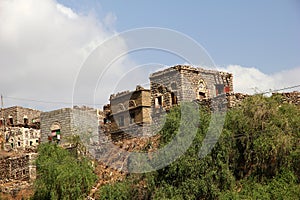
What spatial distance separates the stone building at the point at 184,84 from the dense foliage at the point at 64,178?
712cm

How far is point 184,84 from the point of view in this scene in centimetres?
3073

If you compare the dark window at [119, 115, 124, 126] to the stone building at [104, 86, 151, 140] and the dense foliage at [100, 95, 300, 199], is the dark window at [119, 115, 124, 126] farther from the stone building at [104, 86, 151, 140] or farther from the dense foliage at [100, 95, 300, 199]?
the dense foliage at [100, 95, 300, 199]

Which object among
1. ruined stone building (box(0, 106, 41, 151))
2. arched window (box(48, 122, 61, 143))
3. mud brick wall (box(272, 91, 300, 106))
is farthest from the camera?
ruined stone building (box(0, 106, 41, 151))

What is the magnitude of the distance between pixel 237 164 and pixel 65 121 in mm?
21214

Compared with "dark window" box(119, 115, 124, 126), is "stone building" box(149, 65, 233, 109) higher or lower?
higher

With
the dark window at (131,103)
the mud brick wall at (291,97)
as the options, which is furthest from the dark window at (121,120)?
the mud brick wall at (291,97)

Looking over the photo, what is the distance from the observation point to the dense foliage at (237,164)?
19.7 m

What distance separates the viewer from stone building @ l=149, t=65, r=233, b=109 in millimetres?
30797

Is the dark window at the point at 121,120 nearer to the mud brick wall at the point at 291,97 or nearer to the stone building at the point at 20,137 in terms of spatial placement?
→ the mud brick wall at the point at 291,97

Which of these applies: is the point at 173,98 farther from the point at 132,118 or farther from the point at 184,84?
the point at 132,118

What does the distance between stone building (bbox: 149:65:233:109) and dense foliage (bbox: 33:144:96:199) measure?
712 centimetres

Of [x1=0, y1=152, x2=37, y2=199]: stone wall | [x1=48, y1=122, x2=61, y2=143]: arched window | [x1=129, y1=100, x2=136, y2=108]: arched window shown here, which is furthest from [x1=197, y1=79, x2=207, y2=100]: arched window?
[x1=48, y1=122, x2=61, y2=143]: arched window

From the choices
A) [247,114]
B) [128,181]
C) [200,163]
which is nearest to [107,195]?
[128,181]

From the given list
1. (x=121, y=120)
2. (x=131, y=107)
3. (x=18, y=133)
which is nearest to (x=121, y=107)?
(x=121, y=120)
